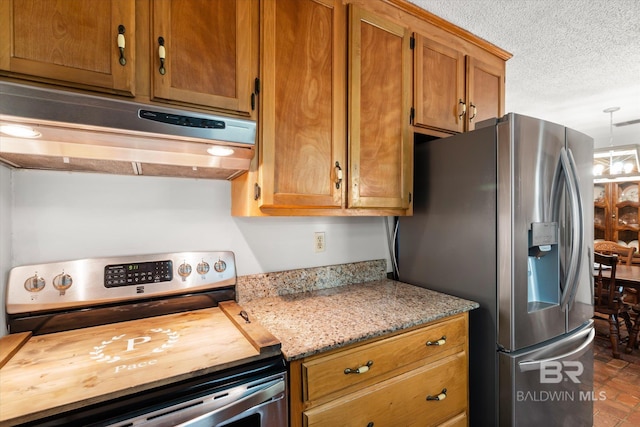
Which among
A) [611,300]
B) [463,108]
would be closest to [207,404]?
[463,108]

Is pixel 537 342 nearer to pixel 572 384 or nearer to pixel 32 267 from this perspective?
pixel 572 384

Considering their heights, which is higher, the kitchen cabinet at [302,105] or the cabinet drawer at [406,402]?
the kitchen cabinet at [302,105]

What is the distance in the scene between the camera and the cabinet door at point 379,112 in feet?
4.82

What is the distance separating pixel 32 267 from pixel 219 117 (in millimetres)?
864

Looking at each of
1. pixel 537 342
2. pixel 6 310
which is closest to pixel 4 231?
pixel 6 310

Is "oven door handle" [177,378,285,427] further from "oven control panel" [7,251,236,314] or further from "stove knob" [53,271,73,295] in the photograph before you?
"stove knob" [53,271,73,295]

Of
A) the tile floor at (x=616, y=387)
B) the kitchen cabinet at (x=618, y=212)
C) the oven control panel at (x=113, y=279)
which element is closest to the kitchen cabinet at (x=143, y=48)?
the oven control panel at (x=113, y=279)

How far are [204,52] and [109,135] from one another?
1.47 ft

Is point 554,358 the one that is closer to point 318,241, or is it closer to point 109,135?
point 318,241

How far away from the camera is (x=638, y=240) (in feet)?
13.8

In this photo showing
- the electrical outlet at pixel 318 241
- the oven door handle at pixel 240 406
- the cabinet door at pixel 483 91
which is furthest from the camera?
the cabinet door at pixel 483 91

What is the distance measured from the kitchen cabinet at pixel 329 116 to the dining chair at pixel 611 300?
2441 mm

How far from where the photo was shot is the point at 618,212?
14.5 ft

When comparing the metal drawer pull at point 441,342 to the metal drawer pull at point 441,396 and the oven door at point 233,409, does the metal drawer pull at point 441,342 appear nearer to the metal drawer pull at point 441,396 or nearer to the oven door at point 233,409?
the metal drawer pull at point 441,396
